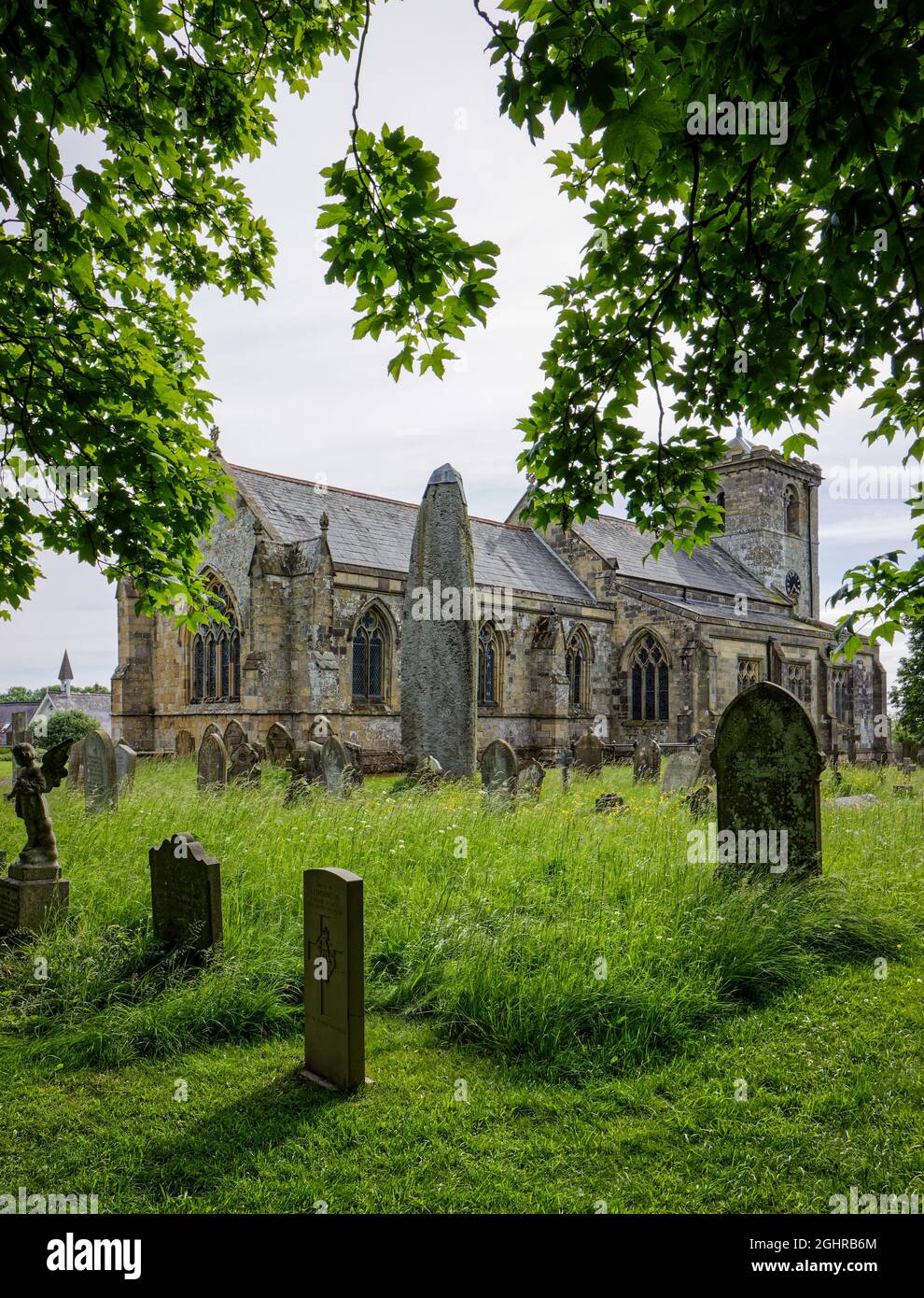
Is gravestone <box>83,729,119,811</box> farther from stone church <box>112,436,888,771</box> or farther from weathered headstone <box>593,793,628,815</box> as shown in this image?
stone church <box>112,436,888,771</box>

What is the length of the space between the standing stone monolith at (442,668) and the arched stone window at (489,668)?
38.9 ft

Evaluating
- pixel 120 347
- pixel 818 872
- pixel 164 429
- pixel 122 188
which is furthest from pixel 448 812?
pixel 122 188

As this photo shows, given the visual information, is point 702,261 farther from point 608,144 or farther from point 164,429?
point 164,429

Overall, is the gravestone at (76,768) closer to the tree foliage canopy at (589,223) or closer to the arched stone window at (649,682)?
the tree foliage canopy at (589,223)

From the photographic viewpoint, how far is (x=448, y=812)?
856 cm

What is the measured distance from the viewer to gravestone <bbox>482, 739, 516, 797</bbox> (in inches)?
419

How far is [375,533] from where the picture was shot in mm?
24203

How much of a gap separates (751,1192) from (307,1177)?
5.58ft

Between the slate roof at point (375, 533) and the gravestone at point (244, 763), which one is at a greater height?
the slate roof at point (375, 533)

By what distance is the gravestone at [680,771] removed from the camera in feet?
42.8

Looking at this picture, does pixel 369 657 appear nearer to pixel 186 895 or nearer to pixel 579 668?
pixel 579 668

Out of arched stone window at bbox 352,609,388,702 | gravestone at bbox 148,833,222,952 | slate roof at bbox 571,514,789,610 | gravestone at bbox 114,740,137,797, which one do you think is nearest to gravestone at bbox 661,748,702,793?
gravestone at bbox 114,740,137,797

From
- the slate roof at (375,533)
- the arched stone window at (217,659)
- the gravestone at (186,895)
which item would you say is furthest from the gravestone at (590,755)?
the gravestone at (186,895)

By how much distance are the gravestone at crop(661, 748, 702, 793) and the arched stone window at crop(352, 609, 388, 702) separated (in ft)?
33.1
